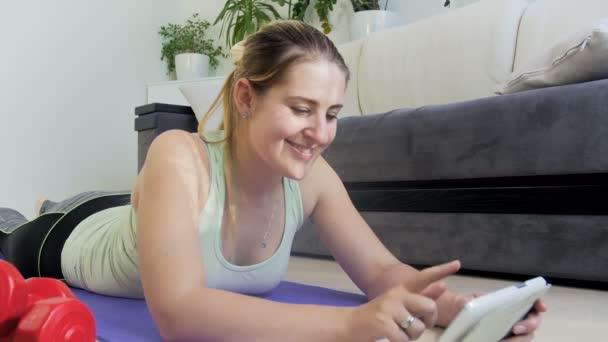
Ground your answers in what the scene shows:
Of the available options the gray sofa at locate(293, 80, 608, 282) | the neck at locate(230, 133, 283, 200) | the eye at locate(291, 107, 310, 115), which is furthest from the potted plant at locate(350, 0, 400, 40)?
the eye at locate(291, 107, 310, 115)

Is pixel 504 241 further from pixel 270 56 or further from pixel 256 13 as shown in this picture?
pixel 256 13

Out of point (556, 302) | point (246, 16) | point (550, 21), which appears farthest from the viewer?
point (246, 16)

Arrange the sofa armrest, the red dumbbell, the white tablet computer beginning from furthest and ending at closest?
the sofa armrest, the red dumbbell, the white tablet computer

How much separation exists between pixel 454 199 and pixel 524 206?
0.22 meters

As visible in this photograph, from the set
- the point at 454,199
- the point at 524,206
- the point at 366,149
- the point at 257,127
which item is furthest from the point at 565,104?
the point at 257,127

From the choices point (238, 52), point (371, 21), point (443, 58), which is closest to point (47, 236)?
point (238, 52)

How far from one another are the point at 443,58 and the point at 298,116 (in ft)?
6.27

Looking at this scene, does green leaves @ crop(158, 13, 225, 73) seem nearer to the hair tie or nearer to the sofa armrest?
the sofa armrest

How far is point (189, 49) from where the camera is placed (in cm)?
421

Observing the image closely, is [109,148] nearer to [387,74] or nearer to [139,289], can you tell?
[387,74]

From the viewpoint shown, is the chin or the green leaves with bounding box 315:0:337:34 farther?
the green leaves with bounding box 315:0:337:34

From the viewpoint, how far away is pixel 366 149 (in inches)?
78.0

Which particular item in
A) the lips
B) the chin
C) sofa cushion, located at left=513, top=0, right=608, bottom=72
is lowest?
the chin

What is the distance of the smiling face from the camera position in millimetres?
939
